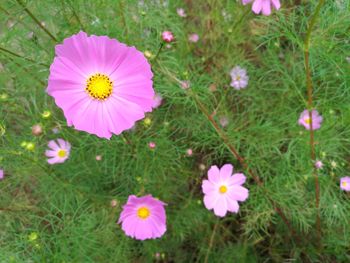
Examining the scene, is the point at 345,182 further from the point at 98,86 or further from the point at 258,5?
the point at 98,86

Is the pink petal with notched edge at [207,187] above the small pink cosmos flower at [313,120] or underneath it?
underneath

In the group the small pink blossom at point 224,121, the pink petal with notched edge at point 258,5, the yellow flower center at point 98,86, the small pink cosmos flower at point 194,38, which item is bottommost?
the yellow flower center at point 98,86

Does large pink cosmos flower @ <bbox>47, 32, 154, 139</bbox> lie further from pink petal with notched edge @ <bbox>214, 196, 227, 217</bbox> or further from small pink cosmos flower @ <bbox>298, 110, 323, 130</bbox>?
small pink cosmos flower @ <bbox>298, 110, 323, 130</bbox>

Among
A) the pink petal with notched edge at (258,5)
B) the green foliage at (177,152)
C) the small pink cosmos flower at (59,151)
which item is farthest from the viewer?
the small pink cosmos flower at (59,151)

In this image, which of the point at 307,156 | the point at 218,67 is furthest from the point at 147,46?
the point at 307,156

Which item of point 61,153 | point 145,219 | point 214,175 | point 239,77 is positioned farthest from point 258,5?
point 61,153

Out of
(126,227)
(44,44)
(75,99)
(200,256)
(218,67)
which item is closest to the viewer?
(75,99)

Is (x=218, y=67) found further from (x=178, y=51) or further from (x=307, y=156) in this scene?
(x=307, y=156)

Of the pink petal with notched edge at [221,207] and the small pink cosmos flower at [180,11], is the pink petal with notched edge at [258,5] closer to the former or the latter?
the small pink cosmos flower at [180,11]

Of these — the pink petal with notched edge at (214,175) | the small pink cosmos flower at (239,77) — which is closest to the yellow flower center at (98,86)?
the pink petal with notched edge at (214,175)
